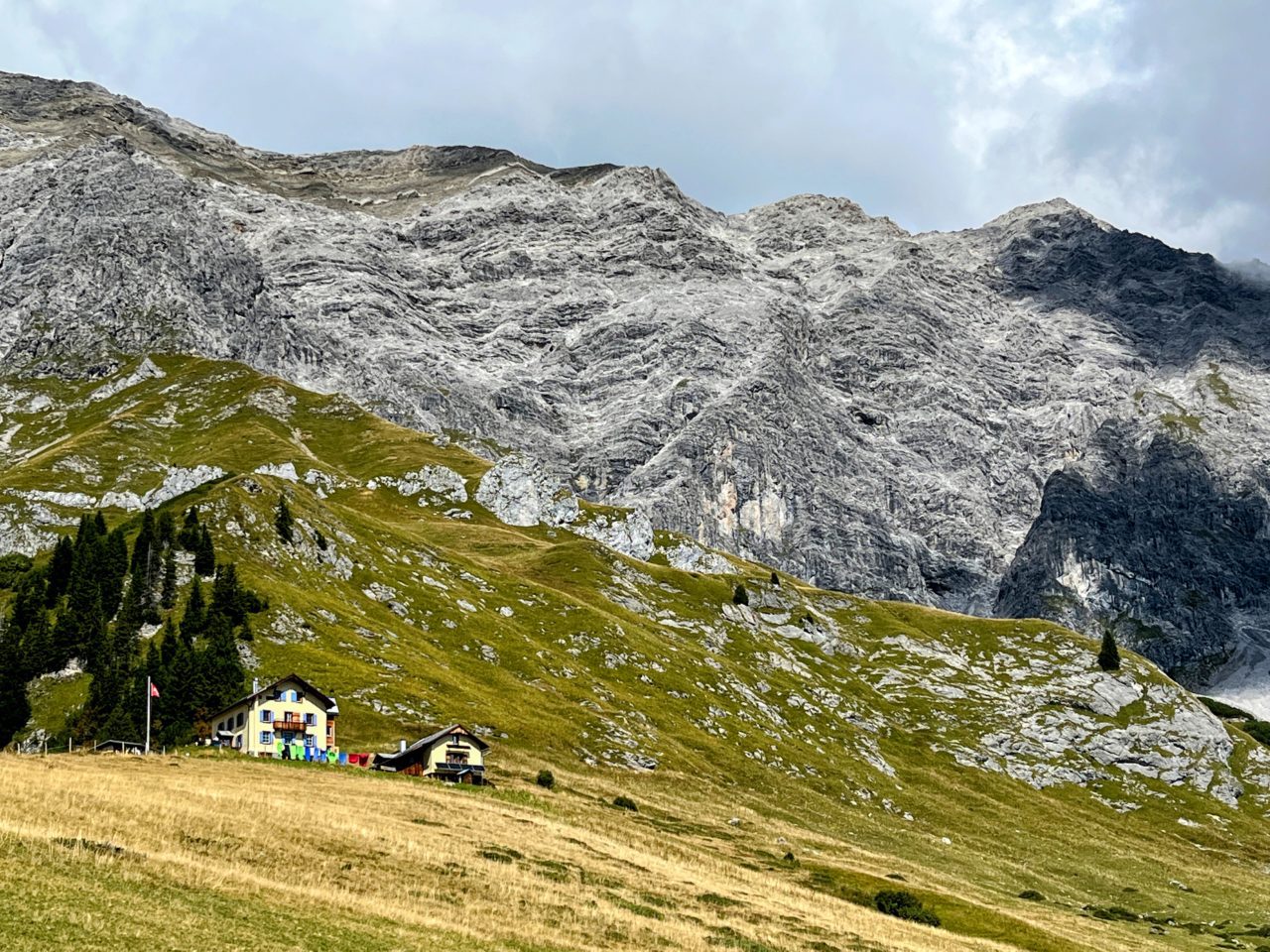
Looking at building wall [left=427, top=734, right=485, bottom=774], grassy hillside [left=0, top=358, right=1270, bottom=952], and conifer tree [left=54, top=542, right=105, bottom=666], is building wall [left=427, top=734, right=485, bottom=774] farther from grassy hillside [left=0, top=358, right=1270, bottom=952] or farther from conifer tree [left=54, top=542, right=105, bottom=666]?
conifer tree [left=54, top=542, right=105, bottom=666]

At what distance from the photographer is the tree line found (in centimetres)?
10794

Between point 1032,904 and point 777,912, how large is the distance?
55.5m

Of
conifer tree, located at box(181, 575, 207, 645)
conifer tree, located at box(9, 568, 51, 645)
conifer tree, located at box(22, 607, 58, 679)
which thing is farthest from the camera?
conifer tree, located at box(9, 568, 51, 645)

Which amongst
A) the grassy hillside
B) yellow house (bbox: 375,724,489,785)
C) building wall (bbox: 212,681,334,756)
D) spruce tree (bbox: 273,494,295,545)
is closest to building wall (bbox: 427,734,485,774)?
yellow house (bbox: 375,724,489,785)

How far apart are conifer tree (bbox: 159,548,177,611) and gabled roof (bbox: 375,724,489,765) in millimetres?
39552

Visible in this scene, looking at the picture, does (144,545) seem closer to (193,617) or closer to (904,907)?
(193,617)

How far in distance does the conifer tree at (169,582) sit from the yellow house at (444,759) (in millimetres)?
40342

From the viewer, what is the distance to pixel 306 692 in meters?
105

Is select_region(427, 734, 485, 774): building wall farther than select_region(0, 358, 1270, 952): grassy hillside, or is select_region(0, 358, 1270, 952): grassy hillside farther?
select_region(427, 734, 485, 774): building wall

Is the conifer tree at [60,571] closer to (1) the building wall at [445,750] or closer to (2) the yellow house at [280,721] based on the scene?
(2) the yellow house at [280,721]

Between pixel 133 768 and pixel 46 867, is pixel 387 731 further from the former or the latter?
pixel 46 867

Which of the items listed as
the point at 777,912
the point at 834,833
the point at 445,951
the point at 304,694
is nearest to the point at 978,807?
the point at 834,833

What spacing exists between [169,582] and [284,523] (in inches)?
1277

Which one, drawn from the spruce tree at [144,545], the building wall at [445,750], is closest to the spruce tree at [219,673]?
the building wall at [445,750]
